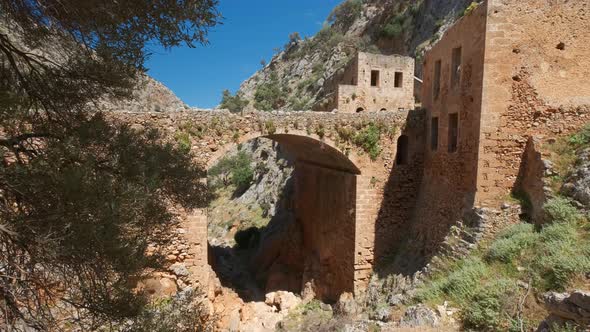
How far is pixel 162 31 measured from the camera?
460 centimetres

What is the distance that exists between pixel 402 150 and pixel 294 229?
760 centimetres

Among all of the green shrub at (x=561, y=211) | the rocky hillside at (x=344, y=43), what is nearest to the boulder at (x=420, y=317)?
the green shrub at (x=561, y=211)

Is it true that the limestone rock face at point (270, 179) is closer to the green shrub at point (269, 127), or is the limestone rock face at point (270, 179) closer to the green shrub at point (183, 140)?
the green shrub at point (269, 127)

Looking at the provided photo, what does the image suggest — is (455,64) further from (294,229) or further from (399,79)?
(294,229)

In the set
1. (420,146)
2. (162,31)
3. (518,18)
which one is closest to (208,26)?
(162,31)

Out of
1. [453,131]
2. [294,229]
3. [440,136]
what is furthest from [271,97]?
[453,131]

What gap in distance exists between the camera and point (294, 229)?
706 inches

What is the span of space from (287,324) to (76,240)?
1011cm

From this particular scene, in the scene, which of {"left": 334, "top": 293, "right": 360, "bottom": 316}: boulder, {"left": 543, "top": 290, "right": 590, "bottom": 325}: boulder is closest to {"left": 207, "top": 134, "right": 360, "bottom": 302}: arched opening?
{"left": 334, "top": 293, "right": 360, "bottom": 316}: boulder

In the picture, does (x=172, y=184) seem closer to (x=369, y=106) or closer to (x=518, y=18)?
(x=518, y=18)

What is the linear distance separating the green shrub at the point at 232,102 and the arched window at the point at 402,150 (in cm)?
3284

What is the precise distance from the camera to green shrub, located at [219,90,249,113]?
45.3 m

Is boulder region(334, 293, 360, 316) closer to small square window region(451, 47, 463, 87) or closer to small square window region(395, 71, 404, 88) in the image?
small square window region(451, 47, 463, 87)

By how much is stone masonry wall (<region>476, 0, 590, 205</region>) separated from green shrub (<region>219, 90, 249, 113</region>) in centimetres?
3679
